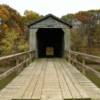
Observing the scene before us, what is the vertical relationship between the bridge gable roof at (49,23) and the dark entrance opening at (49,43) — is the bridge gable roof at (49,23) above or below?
above

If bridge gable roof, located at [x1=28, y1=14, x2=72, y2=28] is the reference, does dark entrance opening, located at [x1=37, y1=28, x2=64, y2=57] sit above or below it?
below

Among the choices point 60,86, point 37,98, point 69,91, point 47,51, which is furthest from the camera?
point 47,51

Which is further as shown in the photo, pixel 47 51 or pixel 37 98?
pixel 47 51

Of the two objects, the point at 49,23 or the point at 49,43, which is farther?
the point at 49,43

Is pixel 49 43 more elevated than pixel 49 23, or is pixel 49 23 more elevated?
pixel 49 23

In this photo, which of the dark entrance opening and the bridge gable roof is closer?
the bridge gable roof

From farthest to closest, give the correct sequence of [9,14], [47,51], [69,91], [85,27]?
[85,27], [9,14], [47,51], [69,91]

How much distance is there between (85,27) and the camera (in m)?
61.1

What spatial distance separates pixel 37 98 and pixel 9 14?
149 ft

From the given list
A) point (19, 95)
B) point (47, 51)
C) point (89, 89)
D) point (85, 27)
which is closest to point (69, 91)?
point (89, 89)

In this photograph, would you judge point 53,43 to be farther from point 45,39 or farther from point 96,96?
point 96,96

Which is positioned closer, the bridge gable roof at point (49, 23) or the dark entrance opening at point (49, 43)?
the bridge gable roof at point (49, 23)

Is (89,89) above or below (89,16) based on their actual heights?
below

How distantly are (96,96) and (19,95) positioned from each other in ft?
5.32
